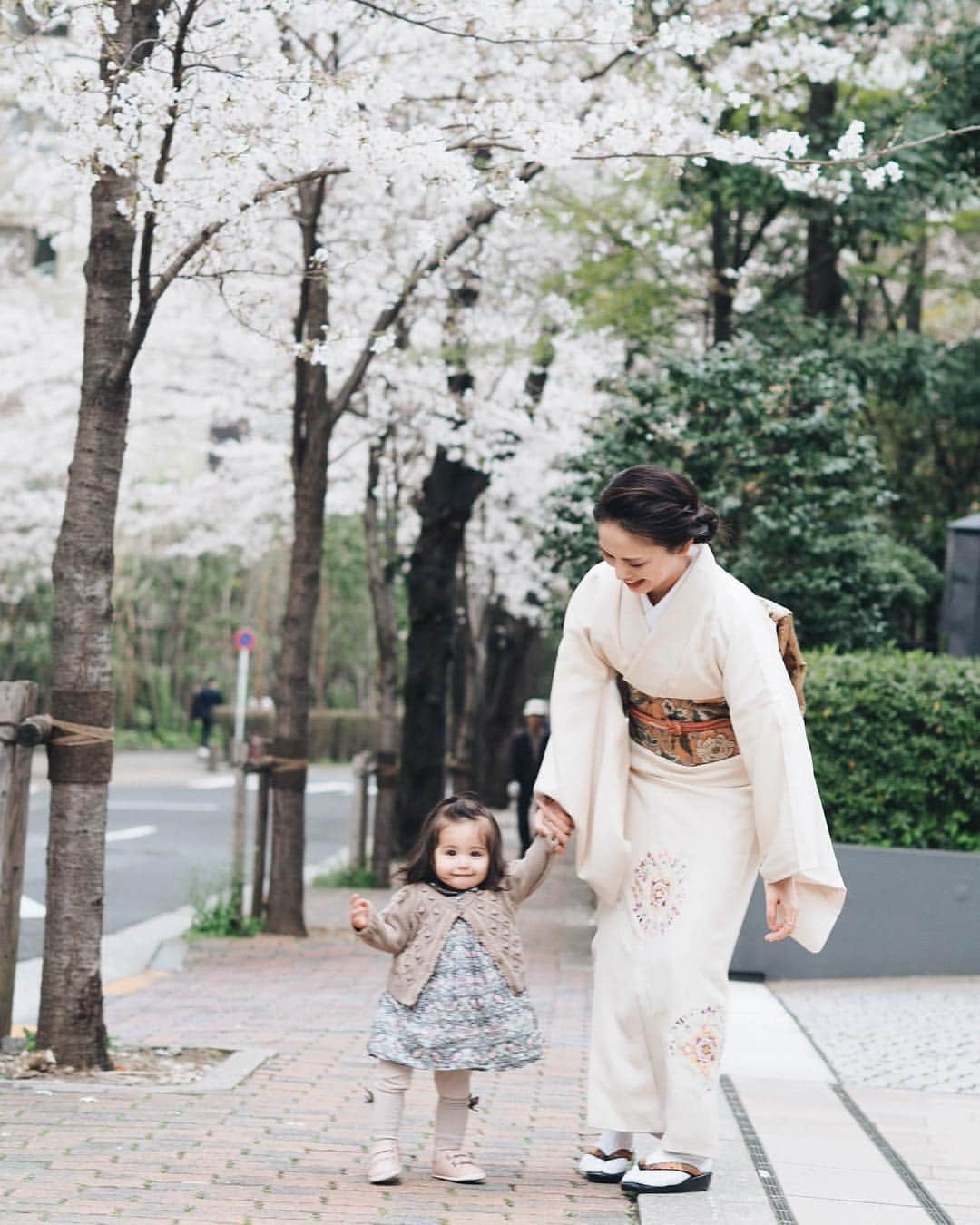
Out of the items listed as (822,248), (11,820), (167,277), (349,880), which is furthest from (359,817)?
(167,277)

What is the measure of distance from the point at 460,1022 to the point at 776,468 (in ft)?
25.3

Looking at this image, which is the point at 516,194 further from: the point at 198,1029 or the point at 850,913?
the point at 850,913

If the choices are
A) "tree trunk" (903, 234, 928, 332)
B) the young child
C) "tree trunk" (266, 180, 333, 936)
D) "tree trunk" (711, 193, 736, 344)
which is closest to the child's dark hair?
the young child

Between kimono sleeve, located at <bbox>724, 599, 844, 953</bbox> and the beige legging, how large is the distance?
3.20 feet

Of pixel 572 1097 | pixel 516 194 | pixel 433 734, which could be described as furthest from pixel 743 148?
pixel 433 734

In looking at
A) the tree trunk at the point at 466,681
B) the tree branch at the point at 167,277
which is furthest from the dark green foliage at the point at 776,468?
the tree trunk at the point at 466,681

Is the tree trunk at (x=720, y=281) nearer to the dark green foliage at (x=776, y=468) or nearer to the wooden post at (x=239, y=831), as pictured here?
the dark green foliage at (x=776, y=468)

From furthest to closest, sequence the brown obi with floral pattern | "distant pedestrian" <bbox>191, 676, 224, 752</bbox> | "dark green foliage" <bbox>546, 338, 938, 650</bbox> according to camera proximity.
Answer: "distant pedestrian" <bbox>191, 676, 224, 752</bbox> → "dark green foliage" <bbox>546, 338, 938, 650</bbox> → the brown obi with floral pattern

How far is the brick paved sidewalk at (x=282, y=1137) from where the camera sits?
4.09m

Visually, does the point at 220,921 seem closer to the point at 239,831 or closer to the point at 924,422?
the point at 239,831

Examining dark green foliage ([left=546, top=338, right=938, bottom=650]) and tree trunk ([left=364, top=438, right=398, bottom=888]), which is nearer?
dark green foliage ([left=546, top=338, right=938, bottom=650])

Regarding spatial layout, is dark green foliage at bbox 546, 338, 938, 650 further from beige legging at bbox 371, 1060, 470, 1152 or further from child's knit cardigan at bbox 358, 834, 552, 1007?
beige legging at bbox 371, 1060, 470, 1152

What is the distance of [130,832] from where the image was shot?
18406mm

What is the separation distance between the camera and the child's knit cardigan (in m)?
4.41
